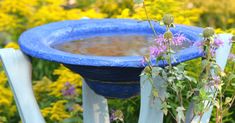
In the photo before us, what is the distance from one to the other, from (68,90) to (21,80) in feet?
2.24

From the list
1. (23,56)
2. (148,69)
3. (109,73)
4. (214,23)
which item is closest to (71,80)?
(23,56)

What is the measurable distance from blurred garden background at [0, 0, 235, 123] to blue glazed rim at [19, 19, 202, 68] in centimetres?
33

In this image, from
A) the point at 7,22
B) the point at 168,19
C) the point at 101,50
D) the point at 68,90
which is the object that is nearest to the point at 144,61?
the point at 168,19

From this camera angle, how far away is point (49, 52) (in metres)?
2.33

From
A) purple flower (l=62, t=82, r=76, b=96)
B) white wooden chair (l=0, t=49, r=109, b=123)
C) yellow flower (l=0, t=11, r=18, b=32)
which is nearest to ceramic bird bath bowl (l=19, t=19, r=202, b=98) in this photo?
white wooden chair (l=0, t=49, r=109, b=123)

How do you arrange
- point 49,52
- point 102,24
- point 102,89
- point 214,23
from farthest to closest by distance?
1. point 214,23
2. point 102,24
3. point 102,89
4. point 49,52

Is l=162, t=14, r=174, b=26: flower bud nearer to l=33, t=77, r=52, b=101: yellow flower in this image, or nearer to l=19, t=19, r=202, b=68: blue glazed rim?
l=19, t=19, r=202, b=68: blue glazed rim

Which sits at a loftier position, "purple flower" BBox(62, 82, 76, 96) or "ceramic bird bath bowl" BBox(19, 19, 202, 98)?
"ceramic bird bath bowl" BBox(19, 19, 202, 98)

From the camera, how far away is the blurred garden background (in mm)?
3336

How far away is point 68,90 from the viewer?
3.28m

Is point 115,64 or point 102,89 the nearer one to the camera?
point 115,64

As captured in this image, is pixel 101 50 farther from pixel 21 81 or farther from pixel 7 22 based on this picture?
pixel 7 22

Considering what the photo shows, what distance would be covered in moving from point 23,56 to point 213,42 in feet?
3.07

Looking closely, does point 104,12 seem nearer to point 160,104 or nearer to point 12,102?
point 12,102
